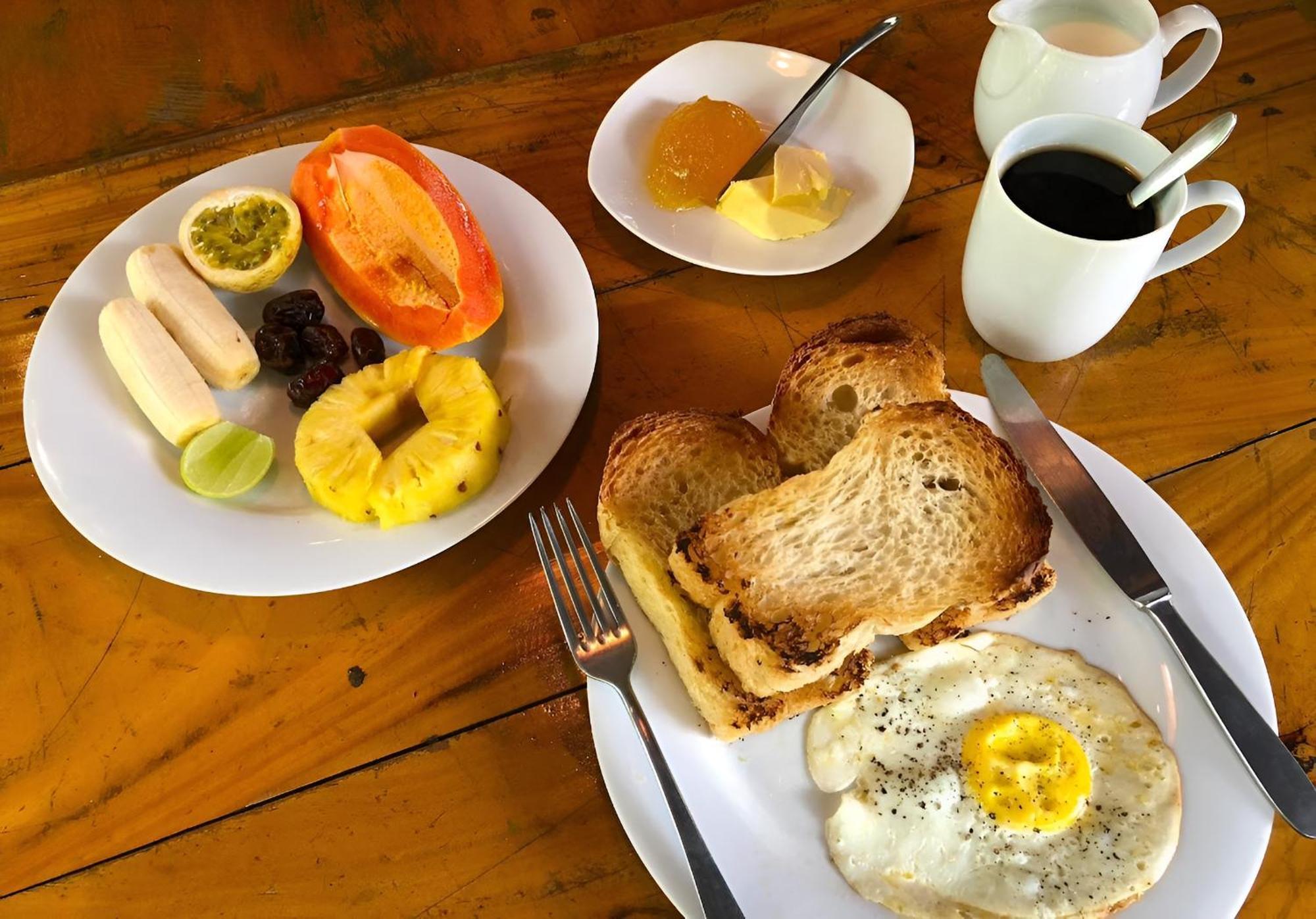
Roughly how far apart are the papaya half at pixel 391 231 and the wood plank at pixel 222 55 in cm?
51

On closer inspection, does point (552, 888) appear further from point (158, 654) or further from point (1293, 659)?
point (1293, 659)

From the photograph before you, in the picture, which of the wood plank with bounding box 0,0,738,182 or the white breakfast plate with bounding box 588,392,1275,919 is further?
the wood plank with bounding box 0,0,738,182

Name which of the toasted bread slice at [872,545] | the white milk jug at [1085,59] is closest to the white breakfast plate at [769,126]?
the white milk jug at [1085,59]

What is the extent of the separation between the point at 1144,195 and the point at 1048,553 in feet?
1.79

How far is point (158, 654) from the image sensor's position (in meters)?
1.32

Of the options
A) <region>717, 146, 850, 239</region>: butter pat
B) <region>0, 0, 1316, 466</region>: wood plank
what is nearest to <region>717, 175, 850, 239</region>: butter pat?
<region>717, 146, 850, 239</region>: butter pat

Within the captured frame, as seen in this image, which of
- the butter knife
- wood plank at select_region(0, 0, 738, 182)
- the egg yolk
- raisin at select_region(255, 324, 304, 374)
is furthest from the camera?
wood plank at select_region(0, 0, 738, 182)

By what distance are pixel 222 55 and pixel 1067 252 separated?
1885 mm

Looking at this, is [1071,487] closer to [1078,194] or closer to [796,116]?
[1078,194]

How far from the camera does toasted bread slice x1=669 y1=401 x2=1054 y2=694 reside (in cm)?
116

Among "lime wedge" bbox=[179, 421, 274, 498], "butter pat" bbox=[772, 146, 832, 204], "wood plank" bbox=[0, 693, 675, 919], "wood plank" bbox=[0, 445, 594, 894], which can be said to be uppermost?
"butter pat" bbox=[772, 146, 832, 204]

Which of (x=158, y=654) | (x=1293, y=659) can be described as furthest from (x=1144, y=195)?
(x=158, y=654)

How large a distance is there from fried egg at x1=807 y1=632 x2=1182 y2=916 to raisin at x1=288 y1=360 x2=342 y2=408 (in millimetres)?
909

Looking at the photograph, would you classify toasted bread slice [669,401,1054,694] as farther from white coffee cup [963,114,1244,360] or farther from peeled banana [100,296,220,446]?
peeled banana [100,296,220,446]
